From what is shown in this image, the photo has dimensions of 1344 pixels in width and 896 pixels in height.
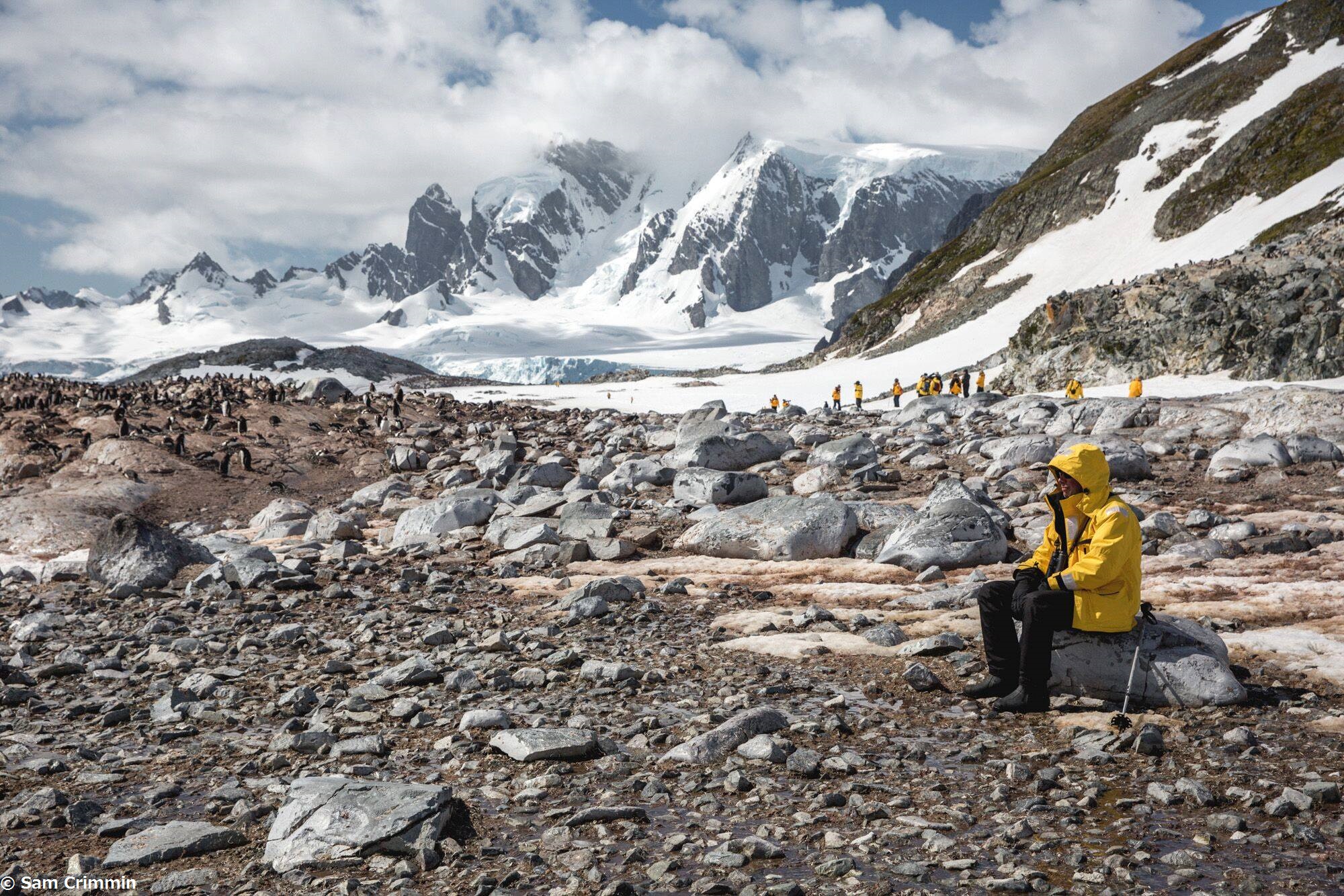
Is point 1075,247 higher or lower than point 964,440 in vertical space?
higher

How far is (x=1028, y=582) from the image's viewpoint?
6.49 metres

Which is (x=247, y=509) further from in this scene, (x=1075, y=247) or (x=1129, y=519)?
(x=1075, y=247)

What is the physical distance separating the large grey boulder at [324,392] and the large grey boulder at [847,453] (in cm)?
2521

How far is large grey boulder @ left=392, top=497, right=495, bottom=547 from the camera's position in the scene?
15391 millimetres

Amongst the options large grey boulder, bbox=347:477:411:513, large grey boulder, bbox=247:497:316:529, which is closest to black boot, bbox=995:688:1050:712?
large grey boulder, bbox=247:497:316:529

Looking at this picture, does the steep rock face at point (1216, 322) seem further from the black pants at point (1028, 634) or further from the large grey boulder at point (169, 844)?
the large grey boulder at point (169, 844)

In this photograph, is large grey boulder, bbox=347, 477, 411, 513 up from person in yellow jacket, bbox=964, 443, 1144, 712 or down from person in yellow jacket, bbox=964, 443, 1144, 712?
down

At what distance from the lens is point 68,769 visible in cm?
590

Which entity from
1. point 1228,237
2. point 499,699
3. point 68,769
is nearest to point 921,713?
point 499,699

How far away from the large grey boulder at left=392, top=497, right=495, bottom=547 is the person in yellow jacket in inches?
433

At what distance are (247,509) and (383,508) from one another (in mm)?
4962

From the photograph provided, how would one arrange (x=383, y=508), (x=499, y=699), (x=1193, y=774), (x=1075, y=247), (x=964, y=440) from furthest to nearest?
1. (x=1075, y=247)
2. (x=964, y=440)
3. (x=383, y=508)
4. (x=499, y=699)
5. (x=1193, y=774)

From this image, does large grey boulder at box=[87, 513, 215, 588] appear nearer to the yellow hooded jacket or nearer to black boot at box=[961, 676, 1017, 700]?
black boot at box=[961, 676, 1017, 700]

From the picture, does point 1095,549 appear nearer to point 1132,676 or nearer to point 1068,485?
point 1068,485
